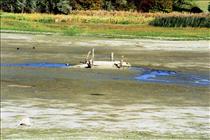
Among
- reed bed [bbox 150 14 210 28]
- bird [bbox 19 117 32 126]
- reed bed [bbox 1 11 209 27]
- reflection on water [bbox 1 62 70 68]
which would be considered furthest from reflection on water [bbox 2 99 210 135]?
reed bed [bbox 1 11 209 27]

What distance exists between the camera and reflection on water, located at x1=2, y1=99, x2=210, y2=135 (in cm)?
1683

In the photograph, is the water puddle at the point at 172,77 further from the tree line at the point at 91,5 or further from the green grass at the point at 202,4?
the green grass at the point at 202,4

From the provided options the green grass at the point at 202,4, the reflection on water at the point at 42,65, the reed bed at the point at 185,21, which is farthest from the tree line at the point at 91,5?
the reflection on water at the point at 42,65

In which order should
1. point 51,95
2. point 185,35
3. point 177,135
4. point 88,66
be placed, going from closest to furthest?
1. point 177,135
2. point 51,95
3. point 88,66
4. point 185,35

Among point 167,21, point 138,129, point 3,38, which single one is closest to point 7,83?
point 138,129

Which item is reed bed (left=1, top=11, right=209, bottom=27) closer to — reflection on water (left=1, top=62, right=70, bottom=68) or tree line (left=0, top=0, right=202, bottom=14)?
tree line (left=0, top=0, right=202, bottom=14)

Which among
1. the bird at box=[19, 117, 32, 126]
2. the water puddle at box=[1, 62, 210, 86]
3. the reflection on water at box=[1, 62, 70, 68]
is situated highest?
the bird at box=[19, 117, 32, 126]

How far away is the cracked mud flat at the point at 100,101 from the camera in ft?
53.3

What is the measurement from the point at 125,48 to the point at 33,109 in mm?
26625

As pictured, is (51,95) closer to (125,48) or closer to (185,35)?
(125,48)

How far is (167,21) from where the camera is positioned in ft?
223

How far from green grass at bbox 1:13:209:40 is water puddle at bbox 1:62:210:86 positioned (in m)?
22.7

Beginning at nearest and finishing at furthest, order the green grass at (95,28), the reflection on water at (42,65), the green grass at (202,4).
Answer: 1. the reflection on water at (42,65)
2. the green grass at (95,28)
3. the green grass at (202,4)

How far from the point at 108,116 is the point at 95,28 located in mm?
46043
